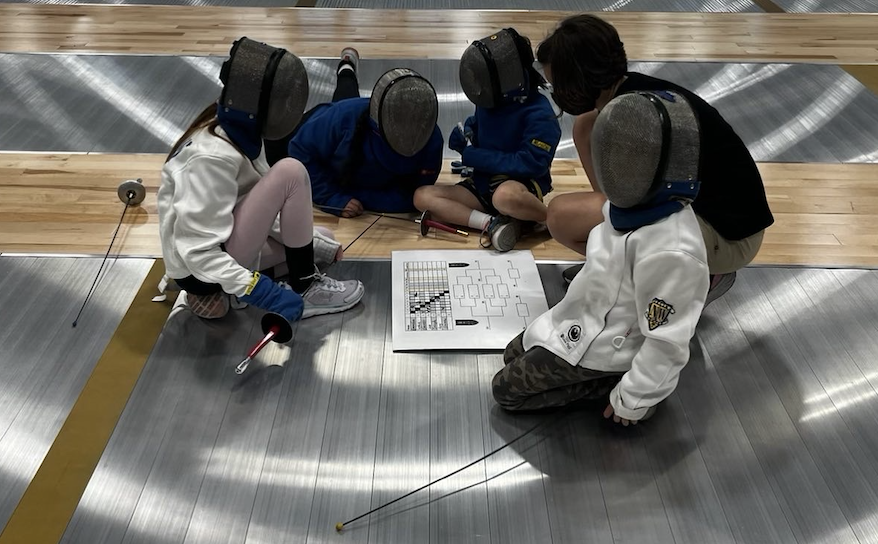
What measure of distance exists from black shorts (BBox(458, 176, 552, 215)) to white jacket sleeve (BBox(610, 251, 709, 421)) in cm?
90

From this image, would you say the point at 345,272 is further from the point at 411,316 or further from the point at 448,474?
the point at 448,474

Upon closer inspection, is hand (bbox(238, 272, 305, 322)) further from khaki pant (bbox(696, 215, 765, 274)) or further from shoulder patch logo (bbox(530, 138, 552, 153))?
khaki pant (bbox(696, 215, 765, 274))

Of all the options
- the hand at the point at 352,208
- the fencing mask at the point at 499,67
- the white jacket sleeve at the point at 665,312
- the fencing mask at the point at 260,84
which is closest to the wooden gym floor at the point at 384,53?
the hand at the point at 352,208

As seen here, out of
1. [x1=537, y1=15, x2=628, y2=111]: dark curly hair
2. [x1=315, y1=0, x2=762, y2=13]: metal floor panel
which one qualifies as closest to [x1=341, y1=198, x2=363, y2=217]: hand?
[x1=537, y1=15, x2=628, y2=111]: dark curly hair

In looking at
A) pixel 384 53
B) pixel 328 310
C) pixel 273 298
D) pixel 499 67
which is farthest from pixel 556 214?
pixel 384 53

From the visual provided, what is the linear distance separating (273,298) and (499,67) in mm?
908

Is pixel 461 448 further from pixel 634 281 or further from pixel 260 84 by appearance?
pixel 260 84

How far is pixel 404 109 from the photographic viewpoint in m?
2.12

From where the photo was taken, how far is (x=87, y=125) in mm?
2938

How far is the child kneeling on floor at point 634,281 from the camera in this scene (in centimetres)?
135

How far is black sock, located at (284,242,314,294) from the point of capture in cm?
201

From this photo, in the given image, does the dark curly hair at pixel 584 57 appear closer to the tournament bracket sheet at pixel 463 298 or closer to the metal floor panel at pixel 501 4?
the tournament bracket sheet at pixel 463 298

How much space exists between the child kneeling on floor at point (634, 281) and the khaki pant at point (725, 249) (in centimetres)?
31

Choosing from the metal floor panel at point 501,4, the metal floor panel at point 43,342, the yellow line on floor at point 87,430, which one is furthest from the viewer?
the metal floor panel at point 501,4
